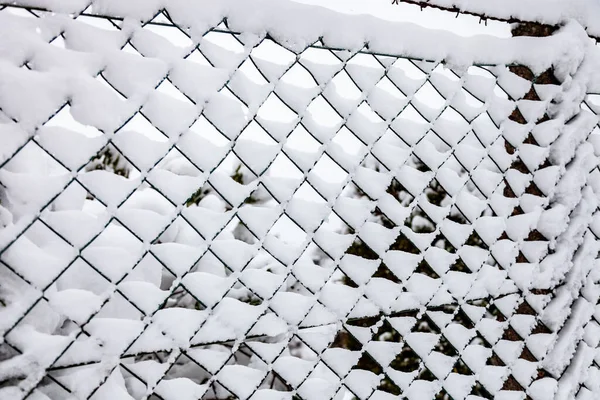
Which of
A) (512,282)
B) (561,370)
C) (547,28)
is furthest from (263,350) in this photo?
(547,28)

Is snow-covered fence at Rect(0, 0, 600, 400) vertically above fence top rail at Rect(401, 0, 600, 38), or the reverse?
fence top rail at Rect(401, 0, 600, 38)

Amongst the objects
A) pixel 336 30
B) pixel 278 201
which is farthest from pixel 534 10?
pixel 278 201

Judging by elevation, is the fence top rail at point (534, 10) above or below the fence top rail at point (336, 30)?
above

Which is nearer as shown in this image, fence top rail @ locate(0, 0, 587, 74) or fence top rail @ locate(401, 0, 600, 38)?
fence top rail @ locate(0, 0, 587, 74)

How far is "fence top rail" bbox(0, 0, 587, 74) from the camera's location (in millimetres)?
A: 1026

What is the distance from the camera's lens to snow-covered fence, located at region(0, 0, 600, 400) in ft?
3.14

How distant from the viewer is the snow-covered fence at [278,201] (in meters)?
0.96

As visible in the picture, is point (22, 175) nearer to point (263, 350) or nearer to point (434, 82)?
point (263, 350)

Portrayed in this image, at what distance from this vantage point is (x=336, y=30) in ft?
4.05

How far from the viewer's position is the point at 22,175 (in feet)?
3.04

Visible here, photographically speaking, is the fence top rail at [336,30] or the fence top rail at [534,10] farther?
the fence top rail at [534,10]

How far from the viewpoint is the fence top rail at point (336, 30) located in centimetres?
103

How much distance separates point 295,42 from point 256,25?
108mm

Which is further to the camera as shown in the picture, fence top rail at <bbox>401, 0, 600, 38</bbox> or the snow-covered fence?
fence top rail at <bbox>401, 0, 600, 38</bbox>
